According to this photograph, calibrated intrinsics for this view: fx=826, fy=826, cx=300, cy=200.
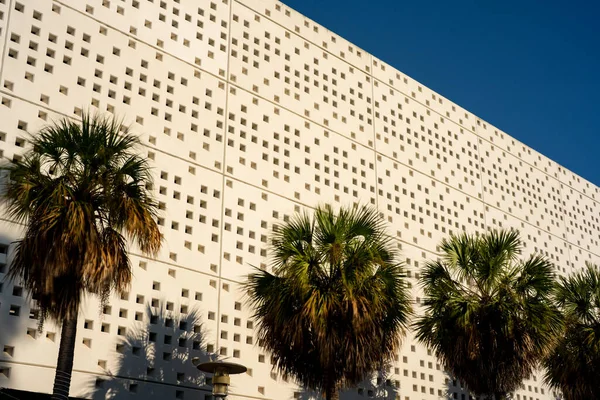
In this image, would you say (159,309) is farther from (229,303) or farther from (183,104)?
(183,104)

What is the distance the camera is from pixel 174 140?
2489cm

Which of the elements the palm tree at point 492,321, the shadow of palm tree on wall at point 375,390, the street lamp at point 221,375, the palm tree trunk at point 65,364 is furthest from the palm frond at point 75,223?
the shadow of palm tree on wall at point 375,390

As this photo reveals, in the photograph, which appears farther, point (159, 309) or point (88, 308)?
point (159, 309)

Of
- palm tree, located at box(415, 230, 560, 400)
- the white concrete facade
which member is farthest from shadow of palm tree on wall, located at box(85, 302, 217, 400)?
palm tree, located at box(415, 230, 560, 400)

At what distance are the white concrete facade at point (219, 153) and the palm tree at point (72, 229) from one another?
5.07m

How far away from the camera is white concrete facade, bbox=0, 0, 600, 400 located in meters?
21.8

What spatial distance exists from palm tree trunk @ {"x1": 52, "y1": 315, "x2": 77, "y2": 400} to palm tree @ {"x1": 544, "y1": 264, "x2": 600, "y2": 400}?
13.9 meters

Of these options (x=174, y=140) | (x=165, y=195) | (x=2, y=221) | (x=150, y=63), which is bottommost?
(x=2, y=221)

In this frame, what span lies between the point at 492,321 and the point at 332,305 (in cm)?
527

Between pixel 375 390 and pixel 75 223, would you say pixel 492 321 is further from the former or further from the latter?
pixel 75 223

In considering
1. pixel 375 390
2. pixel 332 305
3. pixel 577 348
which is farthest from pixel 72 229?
pixel 577 348

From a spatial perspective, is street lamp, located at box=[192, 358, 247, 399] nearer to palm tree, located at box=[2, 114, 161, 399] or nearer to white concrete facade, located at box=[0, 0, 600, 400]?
palm tree, located at box=[2, 114, 161, 399]

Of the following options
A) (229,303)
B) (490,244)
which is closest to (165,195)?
(229,303)

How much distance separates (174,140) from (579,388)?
13897 millimetres
